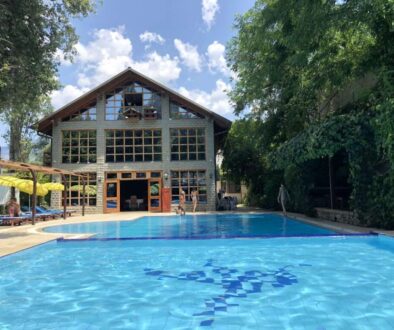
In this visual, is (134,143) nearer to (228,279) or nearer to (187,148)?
(187,148)

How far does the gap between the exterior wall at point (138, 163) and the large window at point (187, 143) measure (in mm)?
281

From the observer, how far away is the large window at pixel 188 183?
24.7 metres

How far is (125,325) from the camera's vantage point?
4.65 meters

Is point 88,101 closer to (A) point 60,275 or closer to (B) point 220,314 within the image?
(A) point 60,275

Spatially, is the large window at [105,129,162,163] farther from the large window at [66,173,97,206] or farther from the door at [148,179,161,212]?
the large window at [66,173,97,206]

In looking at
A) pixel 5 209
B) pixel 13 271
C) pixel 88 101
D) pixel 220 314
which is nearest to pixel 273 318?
pixel 220 314

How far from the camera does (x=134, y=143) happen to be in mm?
24953

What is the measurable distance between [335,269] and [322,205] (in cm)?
1190

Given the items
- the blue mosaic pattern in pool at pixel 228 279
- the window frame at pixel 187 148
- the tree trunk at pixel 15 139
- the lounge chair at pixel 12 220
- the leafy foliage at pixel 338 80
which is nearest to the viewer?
the blue mosaic pattern in pool at pixel 228 279

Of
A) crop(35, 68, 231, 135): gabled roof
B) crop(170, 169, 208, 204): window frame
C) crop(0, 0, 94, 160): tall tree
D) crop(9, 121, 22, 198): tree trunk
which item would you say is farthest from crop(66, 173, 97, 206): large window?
crop(9, 121, 22, 198): tree trunk

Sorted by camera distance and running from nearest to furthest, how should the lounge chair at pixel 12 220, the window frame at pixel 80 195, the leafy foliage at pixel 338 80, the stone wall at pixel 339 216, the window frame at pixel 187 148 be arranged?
the leafy foliage at pixel 338 80 < the stone wall at pixel 339 216 < the lounge chair at pixel 12 220 < the window frame at pixel 80 195 < the window frame at pixel 187 148

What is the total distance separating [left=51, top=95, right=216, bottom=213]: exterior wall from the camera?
24609 millimetres

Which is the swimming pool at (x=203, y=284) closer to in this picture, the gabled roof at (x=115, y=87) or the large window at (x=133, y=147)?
the large window at (x=133, y=147)

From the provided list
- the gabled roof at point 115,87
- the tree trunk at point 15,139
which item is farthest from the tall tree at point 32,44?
the tree trunk at point 15,139
